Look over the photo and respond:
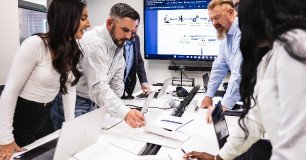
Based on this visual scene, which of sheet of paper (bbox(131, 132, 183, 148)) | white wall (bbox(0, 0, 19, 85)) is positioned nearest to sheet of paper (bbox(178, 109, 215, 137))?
sheet of paper (bbox(131, 132, 183, 148))

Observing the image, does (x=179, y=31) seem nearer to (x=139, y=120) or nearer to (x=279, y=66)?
(x=139, y=120)

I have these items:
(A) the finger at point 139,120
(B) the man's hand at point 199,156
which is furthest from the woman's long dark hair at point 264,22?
(A) the finger at point 139,120

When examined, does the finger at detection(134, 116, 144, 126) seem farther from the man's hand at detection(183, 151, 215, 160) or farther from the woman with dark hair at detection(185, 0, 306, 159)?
the woman with dark hair at detection(185, 0, 306, 159)

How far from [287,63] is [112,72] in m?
1.78

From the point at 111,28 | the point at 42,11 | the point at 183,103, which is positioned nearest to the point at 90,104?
the point at 111,28

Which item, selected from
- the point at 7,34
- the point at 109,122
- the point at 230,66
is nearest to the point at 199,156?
the point at 109,122

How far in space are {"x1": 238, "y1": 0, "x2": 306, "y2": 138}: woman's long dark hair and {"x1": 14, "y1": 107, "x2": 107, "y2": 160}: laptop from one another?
0.77 metres

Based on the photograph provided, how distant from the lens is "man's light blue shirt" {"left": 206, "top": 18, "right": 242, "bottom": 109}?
2139mm

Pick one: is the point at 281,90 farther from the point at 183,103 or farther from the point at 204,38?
the point at 204,38

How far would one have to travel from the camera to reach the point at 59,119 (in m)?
2.20

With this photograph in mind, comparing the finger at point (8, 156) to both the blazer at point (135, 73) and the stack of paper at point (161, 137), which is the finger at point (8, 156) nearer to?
the stack of paper at point (161, 137)

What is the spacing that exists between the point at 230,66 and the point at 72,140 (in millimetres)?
1667

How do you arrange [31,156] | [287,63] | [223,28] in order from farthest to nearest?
1. [223,28]
2. [31,156]
3. [287,63]

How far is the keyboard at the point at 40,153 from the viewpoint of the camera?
1377mm
